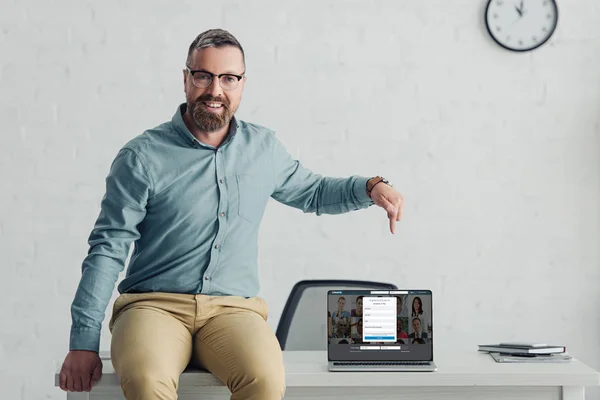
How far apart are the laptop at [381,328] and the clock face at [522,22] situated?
1.92m

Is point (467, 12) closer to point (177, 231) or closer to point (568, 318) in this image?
point (568, 318)

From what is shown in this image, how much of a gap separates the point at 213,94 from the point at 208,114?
47 millimetres

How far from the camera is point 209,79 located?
196 centimetres

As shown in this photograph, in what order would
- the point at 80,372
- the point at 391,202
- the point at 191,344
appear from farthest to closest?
the point at 391,202 < the point at 191,344 < the point at 80,372

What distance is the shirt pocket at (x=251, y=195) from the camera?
1.96 metres

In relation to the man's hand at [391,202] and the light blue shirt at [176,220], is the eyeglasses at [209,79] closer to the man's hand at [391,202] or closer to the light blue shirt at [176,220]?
the light blue shirt at [176,220]

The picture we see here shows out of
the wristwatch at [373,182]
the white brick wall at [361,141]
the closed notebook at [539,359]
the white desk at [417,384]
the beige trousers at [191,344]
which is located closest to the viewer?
the beige trousers at [191,344]

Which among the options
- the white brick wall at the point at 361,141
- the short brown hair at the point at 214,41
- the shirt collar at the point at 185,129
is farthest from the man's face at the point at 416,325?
the white brick wall at the point at 361,141

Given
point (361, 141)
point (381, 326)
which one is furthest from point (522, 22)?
point (381, 326)

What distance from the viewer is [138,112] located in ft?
11.3

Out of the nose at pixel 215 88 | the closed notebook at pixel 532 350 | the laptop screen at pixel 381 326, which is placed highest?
the nose at pixel 215 88

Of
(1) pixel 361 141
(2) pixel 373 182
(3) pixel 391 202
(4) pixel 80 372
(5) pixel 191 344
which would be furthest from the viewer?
(1) pixel 361 141

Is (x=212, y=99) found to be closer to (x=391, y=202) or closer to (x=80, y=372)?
(x=391, y=202)

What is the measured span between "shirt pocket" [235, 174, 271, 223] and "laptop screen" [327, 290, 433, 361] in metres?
0.28
